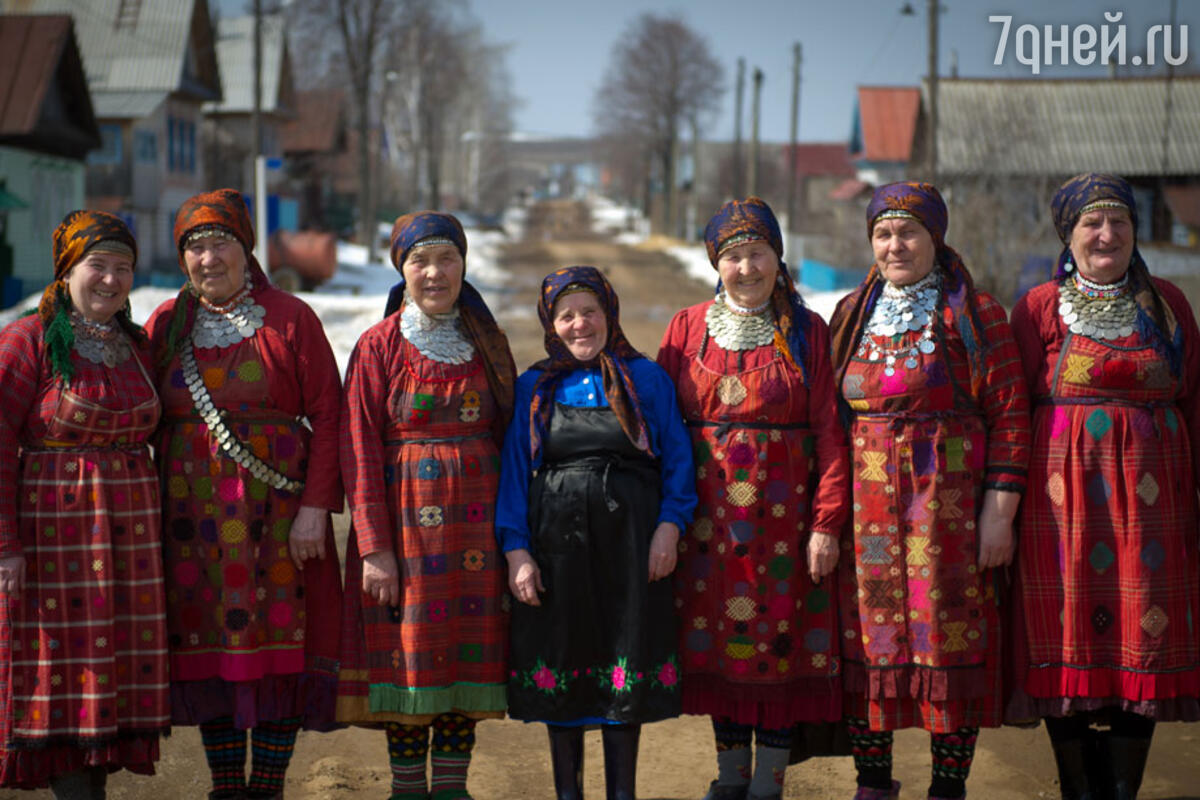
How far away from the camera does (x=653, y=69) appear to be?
179 ft

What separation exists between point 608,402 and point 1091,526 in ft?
4.85

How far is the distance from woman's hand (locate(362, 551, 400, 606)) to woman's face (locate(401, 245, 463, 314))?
751mm

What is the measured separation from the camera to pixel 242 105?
116 feet

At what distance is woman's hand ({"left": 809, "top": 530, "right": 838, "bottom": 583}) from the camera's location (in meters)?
3.53

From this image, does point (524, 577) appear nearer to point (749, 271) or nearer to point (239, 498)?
point (239, 498)

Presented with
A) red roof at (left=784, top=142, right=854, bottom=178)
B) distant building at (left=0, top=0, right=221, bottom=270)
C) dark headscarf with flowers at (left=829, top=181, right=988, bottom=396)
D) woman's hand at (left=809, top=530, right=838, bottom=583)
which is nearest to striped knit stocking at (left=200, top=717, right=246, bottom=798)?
woman's hand at (left=809, top=530, right=838, bottom=583)

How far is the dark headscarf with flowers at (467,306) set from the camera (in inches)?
139

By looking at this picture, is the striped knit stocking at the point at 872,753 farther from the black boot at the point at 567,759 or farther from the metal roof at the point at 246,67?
the metal roof at the point at 246,67

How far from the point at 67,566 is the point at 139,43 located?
28322 mm

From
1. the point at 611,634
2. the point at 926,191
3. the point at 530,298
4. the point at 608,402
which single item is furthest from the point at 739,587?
the point at 530,298

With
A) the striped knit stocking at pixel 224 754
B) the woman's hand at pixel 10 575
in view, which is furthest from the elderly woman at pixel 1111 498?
the woman's hand at pixel 10 575

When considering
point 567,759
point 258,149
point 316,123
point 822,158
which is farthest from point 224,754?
point 822,158

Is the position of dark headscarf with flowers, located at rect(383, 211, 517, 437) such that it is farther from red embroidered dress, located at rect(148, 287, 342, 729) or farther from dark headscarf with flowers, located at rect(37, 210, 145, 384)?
dark headscarf with flowers, located at rect(37, 210, 145, 384)

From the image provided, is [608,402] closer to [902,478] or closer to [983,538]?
[902,478]
